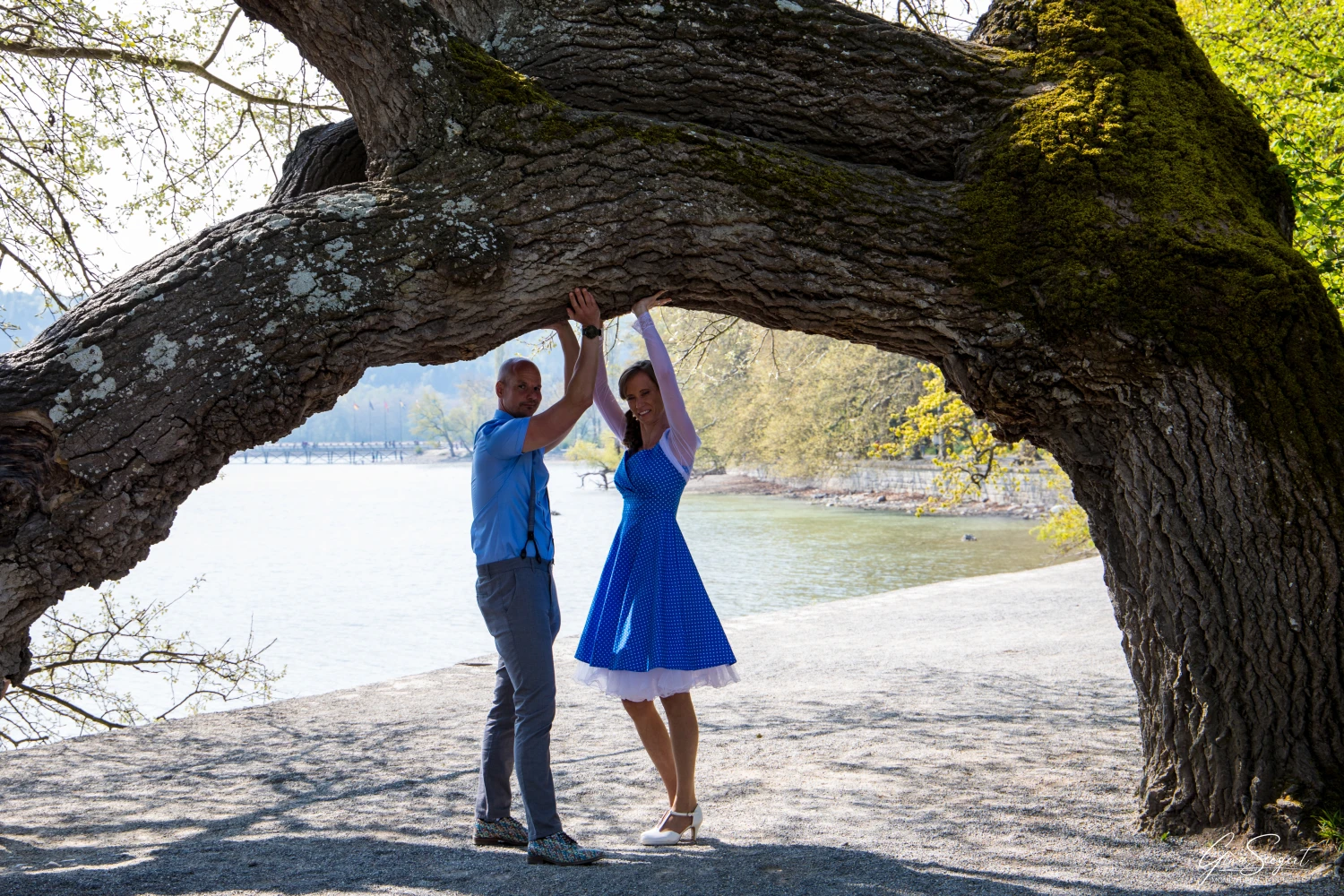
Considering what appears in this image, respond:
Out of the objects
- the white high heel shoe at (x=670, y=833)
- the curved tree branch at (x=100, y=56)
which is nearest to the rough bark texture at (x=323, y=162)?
the white high heel shoe at (x=670, y=833)

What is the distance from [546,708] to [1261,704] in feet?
8.36

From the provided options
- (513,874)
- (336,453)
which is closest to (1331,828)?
(513,874)

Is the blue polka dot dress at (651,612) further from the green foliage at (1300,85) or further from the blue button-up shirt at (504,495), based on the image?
the green foliage at (1300,85)

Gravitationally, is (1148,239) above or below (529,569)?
above

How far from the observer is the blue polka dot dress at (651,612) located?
152 inches

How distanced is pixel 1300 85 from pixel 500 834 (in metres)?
7.04

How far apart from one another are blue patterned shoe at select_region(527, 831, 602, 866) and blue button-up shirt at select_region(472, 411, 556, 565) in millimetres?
1005

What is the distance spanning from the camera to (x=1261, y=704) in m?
3.63

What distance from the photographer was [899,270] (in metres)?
3.71

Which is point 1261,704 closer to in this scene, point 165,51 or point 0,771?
point 0,771

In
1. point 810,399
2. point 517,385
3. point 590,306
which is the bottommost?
point 517,385

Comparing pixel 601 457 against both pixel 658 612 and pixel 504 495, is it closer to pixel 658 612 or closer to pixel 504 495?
pixel 658 612

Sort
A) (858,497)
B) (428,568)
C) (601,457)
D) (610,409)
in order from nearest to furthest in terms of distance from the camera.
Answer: (610,409) < (428,568) < (858,497) < (601,457)

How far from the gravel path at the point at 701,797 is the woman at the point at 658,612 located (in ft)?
1.33
